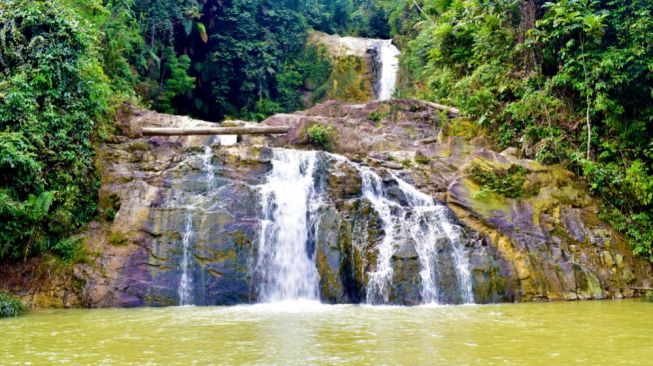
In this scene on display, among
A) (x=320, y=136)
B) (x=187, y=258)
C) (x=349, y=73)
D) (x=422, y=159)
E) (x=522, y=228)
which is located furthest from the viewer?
(x=349, y=73)

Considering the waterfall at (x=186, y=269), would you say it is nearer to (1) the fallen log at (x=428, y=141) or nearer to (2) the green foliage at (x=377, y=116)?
(1) the fallen log at (x=428, y=141)

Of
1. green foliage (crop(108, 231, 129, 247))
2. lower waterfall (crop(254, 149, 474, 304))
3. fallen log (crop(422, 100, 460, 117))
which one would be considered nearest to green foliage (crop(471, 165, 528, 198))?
lower waterfall (crop(254, 149, 474, 304))

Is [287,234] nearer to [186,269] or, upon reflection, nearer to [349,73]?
[186,269]

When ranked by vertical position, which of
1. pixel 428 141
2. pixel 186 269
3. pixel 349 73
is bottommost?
pixel 186 269

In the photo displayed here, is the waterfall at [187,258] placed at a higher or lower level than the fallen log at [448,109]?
lower

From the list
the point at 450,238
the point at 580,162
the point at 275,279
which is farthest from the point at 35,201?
the point at 580,162

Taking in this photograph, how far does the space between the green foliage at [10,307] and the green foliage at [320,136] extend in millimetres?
8995

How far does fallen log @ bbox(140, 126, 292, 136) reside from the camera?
15.6m

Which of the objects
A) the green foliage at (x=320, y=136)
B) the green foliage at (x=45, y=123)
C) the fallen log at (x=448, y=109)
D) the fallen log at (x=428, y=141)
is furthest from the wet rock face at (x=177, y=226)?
the fallen log at (x=448, y=109)

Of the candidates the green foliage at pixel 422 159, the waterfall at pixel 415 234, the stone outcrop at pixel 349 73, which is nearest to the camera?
the waterfall at pixel 415 234

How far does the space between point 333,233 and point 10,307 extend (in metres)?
6.18

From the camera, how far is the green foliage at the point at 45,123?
36.8 feet

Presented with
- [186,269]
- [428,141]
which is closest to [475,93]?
[428,141]

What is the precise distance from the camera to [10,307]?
9.50 meters
